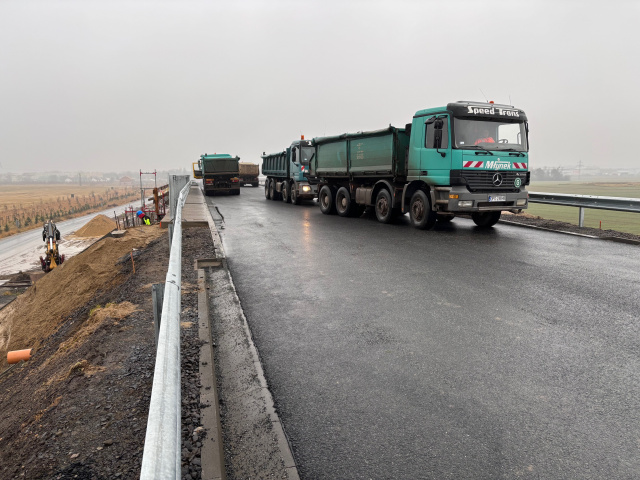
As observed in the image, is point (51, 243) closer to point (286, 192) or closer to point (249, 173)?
point (286, 192)

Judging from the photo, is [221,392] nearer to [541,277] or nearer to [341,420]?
[341,420]

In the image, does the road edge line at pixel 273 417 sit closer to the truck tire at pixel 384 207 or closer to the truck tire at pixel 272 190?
the truck tire at pixel 384 207

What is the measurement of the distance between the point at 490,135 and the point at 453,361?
8.55 m

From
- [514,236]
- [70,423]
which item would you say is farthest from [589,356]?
[514,236]

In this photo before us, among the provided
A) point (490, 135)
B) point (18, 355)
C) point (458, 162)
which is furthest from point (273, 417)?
point (490, 135)

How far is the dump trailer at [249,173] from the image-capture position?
4331 centimetres

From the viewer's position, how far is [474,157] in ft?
35.9

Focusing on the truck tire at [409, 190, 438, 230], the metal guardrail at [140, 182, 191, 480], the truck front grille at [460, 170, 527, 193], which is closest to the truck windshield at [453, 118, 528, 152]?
the truck front grille at [460, 170, 527, 193]

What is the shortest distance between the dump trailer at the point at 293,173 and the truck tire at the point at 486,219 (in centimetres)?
918

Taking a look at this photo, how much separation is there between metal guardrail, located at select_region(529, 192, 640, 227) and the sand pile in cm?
1181

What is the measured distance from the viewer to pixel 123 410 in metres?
3.28

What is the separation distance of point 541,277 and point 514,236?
4360mm

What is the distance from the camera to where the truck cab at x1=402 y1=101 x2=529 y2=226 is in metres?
10.9

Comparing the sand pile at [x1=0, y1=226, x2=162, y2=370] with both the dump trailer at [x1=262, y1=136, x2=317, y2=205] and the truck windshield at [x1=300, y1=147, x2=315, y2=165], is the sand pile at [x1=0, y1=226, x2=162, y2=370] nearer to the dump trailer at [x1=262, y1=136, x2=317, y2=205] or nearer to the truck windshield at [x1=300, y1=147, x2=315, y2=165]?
the dump trailer at [x1=262, y1=136, x2=317, y2=205]
